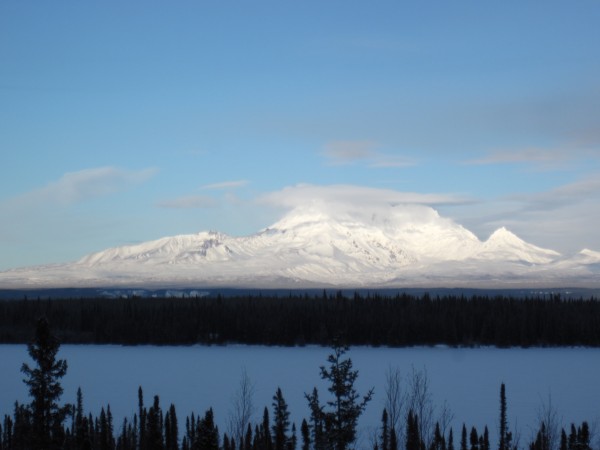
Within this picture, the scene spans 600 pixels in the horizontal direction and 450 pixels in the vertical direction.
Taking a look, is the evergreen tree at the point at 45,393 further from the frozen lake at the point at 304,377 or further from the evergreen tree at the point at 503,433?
the frozen lake at the point at 304,377

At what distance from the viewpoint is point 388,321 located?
125m

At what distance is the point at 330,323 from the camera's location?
125m

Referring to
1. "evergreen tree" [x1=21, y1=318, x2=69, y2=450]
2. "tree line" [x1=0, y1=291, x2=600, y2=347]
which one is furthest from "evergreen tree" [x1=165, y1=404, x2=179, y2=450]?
"tree line" [x1=0, y1=291, x2=600, y2=347]

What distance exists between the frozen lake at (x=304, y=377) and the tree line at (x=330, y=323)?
26.3ft

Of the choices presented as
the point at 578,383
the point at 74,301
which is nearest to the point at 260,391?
the point at 578,383

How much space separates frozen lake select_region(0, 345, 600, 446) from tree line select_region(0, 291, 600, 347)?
800cm

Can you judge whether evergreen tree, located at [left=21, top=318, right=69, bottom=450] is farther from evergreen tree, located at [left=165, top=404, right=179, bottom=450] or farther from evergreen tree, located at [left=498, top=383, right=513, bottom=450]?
evergreen tree, located at [left=498, top=383, right=513, bottom=450]

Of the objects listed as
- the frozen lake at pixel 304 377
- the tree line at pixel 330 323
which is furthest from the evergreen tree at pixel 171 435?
the tree line at pixel 330 323

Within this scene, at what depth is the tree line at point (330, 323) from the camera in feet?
400

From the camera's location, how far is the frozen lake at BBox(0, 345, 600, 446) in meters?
51.1

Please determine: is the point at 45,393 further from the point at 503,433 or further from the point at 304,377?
the point at 304,377

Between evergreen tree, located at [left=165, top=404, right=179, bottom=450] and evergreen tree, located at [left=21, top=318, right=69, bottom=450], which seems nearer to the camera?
evergreen tree, located at [left=21, top=318, right=69, bottom=450]

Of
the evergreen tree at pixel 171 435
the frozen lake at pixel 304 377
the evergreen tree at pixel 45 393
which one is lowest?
the frozen lake at pixel 304 377

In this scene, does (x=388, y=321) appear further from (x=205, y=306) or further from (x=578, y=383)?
(x=578, y=383)
